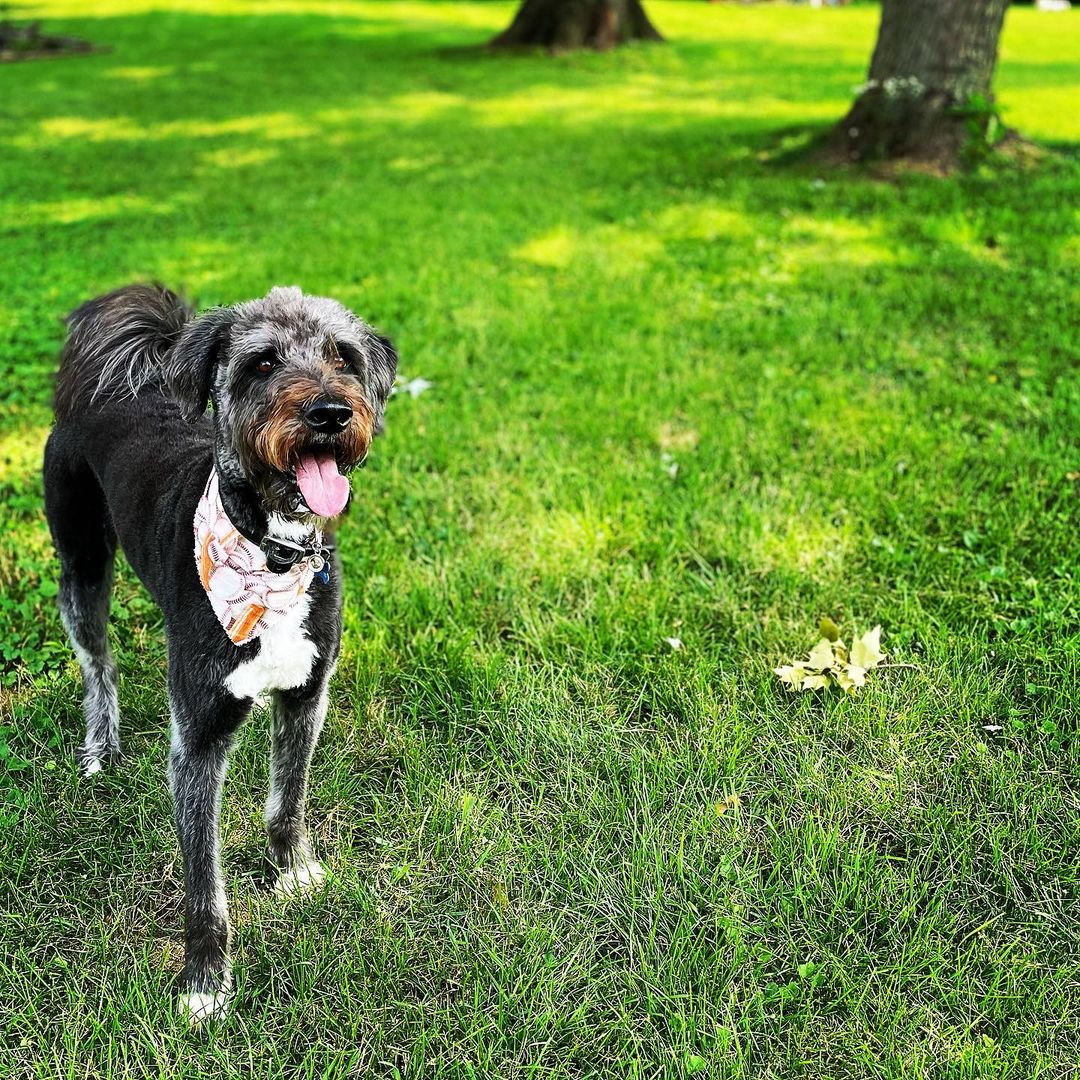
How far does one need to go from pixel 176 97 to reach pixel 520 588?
1710 cm

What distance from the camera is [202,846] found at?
2566mm

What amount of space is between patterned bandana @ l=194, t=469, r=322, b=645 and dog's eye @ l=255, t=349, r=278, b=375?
1.22ft

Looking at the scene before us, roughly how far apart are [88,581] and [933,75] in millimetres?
9321

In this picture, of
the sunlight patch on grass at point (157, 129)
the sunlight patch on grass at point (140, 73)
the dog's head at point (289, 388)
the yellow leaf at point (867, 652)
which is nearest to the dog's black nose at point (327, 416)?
the dog's head at point (289, 388)

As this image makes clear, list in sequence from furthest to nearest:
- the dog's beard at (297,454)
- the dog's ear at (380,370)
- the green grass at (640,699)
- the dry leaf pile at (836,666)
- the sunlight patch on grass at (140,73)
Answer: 1. the sunlight patch on grass at (140,73)
2. the dry leaf pile at (836,666)
3. the dog's ear at (380,370)
4. the green grass at (640,699)
5. the dog's beard at (297,454)

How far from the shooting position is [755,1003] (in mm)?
2459

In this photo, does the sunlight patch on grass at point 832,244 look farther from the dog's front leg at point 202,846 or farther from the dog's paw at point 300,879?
the dog's front leg at point 202,846

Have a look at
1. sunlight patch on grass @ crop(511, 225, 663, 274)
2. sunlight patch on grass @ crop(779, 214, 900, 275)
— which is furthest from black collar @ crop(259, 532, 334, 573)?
sunlight patch on grass @ crop(779, 214, 900, 275)

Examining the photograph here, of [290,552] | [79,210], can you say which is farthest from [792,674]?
[79,210]

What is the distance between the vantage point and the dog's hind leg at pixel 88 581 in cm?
316

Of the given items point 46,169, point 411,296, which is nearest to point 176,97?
point 46,169

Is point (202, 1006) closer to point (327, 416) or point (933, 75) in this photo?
point (327, 416)

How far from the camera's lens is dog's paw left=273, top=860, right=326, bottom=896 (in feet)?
9.25

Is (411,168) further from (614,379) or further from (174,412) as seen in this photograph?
(174,412)
